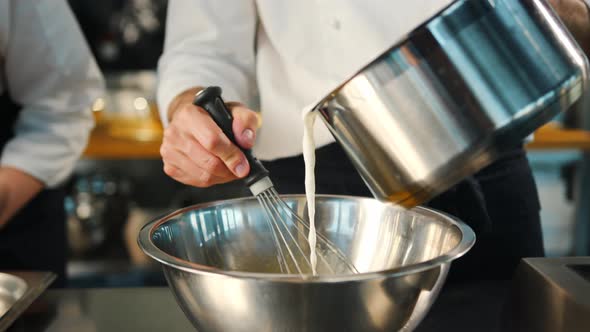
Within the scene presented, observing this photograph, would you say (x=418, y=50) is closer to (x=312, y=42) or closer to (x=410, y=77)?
(x=410, y=77)

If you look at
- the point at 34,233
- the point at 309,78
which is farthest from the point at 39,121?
the point at 309,78

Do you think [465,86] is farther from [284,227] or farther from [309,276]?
[284,227]

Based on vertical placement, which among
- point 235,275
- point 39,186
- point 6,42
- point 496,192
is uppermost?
point 6,42

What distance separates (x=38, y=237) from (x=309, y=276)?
79 cm

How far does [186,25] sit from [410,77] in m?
0.54

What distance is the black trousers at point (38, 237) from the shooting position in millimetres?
1095

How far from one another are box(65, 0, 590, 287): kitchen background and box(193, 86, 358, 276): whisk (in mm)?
1315

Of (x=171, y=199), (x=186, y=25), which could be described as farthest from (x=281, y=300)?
(x=171, y=199)

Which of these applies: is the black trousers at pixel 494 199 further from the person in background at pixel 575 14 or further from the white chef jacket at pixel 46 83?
the white chef jacket at pixel 46 83

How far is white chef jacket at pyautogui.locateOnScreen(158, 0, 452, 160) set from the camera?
2.75 feet

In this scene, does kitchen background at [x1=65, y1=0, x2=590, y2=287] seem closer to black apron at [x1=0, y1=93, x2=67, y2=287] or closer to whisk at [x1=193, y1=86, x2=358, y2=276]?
black apron at [x1=0, y1=93, x2=67, y2=287]

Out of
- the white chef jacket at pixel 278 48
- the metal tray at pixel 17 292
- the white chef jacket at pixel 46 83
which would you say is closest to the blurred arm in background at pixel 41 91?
the white chef jacket at pixel 46 83

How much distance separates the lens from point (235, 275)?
466 millimetres

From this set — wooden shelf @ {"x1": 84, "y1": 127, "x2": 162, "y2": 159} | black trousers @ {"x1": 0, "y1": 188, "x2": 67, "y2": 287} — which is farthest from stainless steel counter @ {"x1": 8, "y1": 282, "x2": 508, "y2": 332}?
wooden shelf @ {"x1": 84, "y1": 127, "x2": 162, "y2": 159}
